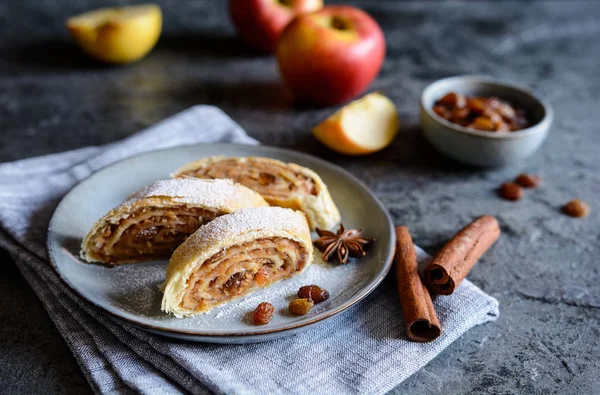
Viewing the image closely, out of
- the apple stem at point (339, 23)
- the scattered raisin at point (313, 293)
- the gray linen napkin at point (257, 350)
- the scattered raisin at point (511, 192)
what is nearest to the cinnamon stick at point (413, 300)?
the gray linen napkin at point (257, 350)

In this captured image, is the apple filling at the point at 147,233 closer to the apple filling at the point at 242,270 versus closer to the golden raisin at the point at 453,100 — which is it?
the apple filling at the point at 242,270

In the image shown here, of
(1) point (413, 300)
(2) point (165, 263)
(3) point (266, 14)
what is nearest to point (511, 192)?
(1) point (413, 300)

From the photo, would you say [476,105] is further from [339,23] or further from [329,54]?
[339,23]

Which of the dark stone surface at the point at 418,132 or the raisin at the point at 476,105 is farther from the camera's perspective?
the raisin at the point at 476,105

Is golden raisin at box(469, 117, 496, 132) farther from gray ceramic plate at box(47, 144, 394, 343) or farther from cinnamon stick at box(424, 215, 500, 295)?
gray ceramic plate at box(47, 144, 394, 343)

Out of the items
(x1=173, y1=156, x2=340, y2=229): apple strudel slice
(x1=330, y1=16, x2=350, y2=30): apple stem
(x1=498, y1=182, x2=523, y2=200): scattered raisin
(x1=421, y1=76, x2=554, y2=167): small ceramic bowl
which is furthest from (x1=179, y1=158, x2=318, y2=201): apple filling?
(x1=330, y1=16, x2=350, y2=30): apple stem

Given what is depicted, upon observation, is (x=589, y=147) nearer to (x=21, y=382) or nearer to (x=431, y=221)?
(x=431, y=221)
